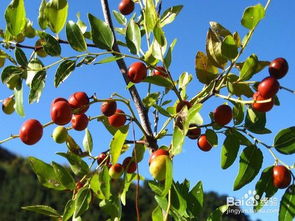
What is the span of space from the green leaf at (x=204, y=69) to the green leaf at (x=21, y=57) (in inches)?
16.6

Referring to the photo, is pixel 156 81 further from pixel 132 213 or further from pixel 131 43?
pixel 132 213

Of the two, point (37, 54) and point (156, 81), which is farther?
point (37, 54)

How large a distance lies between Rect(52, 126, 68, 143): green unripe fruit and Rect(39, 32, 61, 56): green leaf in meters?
0.20

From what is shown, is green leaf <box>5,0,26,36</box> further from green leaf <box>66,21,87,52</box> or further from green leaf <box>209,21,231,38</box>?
green leaf <box>209,21,231,38</box>

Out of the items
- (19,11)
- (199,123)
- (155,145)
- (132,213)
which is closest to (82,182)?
(155,145)

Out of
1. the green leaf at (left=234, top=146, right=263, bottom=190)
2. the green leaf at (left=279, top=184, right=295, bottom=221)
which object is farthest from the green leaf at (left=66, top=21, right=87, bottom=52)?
the green leaf at (left=279, top=184, right=295, bottom=221)

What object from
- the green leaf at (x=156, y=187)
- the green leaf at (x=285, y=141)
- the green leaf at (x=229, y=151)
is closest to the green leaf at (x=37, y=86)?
the green leaf at (x=156, y=187)

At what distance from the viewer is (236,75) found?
95 centimetres

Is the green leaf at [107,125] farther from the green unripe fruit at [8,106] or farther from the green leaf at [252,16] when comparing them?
the green leaf at [252,16]

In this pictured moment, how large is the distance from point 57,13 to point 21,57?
15 centimetres

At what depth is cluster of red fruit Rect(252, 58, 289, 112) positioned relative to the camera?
884mm

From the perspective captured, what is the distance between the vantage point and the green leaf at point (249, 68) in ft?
2.91

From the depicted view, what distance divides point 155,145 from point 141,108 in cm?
10

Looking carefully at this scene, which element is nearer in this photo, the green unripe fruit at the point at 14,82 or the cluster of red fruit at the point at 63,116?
the cluster of red fruit at the point at 63,116
